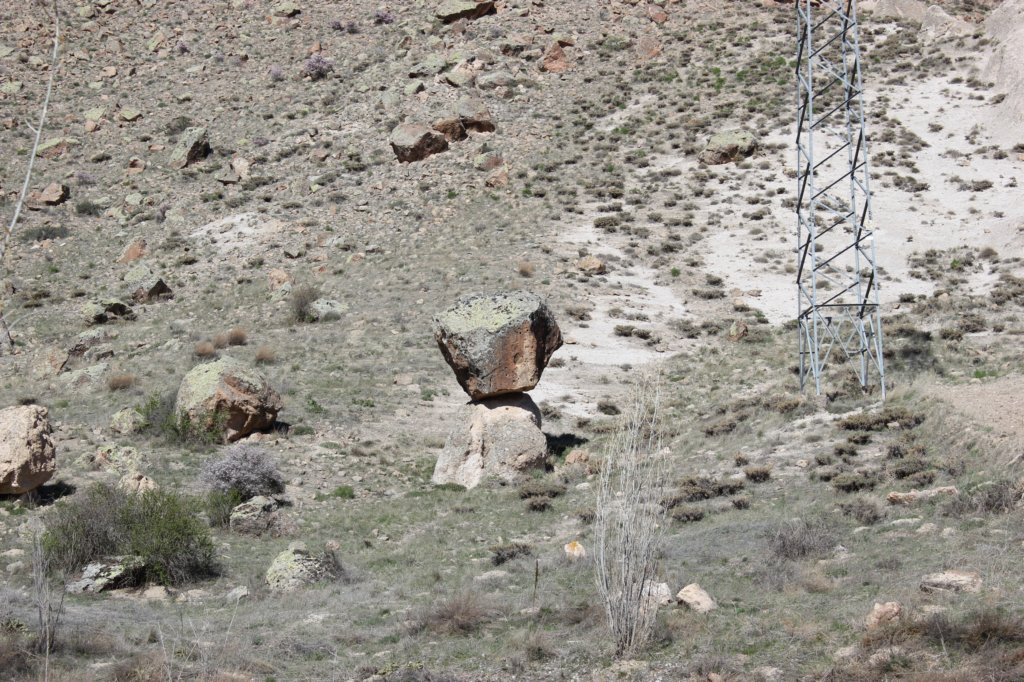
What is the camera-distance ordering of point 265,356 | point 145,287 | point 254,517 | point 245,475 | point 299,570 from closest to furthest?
point 299,570
point 254,517
point 245,475
point 265,356
point 145,287

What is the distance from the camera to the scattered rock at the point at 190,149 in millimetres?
42000

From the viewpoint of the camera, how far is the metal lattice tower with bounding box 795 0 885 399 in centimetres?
1991

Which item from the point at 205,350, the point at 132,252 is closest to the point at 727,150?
the point at 205,350

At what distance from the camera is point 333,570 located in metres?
13.2

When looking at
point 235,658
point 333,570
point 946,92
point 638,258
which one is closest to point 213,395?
point 333,570

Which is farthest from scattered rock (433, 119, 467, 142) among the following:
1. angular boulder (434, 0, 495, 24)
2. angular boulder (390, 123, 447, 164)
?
angular boulder (434, 0, 495, 24)

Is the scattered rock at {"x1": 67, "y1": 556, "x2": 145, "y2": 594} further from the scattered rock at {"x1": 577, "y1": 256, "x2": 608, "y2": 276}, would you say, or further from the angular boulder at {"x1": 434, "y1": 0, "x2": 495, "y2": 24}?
the angular boulder at {"x1": 434, "y1": 0, "x2": 495, "y2": 24}

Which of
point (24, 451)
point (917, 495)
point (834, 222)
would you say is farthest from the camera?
point (834, 222)

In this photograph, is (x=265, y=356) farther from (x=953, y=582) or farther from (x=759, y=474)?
(x=953, y=582)

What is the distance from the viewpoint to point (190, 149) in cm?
4203

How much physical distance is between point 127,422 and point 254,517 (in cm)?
595

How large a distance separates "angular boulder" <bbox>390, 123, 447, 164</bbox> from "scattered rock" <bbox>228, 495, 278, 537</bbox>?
26.3m

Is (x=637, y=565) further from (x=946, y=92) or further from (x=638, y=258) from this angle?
(x=946, y=92)

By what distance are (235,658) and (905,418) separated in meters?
12.5
